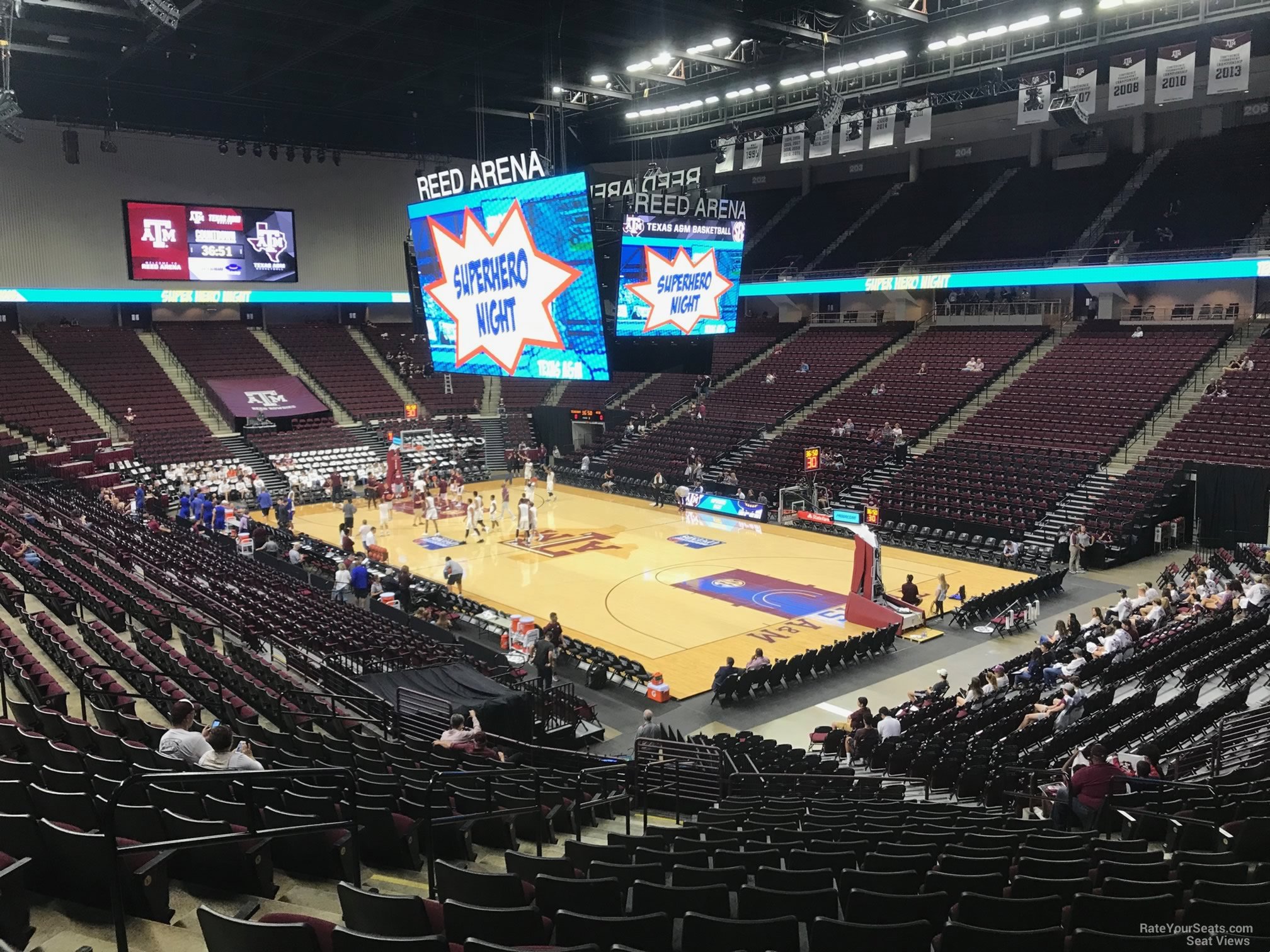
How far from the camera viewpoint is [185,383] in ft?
138

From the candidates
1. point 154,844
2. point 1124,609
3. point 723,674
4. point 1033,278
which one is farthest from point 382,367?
point 154,844

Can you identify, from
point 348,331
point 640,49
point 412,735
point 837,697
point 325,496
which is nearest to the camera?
point 412,735

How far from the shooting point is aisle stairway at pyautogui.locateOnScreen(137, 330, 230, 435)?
4038 centimetres

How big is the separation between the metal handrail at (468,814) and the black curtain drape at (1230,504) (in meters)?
23.0

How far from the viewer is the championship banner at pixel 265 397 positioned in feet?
134

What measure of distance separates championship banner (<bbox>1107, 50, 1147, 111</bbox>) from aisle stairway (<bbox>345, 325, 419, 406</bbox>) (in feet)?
104

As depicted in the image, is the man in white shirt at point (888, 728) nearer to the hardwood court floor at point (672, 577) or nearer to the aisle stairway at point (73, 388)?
the hardwood court floor at point (672, 577)

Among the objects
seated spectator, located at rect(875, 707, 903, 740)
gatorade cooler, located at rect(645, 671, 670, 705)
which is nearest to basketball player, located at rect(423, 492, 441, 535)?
gatorade cooler, located at rect(645, 671, 670, 705)

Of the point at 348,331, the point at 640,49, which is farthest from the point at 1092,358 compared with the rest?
the point at 348,331

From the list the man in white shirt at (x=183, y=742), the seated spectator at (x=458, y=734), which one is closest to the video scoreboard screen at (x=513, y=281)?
the seated spectator at (x=458, y=734)

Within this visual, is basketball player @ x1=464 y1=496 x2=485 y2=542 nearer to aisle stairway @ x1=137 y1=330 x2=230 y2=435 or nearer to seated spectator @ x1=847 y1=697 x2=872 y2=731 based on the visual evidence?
aisle stairway @ x1=137 y1=330 x2=230 y2=435

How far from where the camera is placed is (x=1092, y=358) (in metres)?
33.6

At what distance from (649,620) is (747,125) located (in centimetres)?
2427

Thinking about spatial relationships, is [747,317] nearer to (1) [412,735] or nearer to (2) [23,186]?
(2) [23,186]
